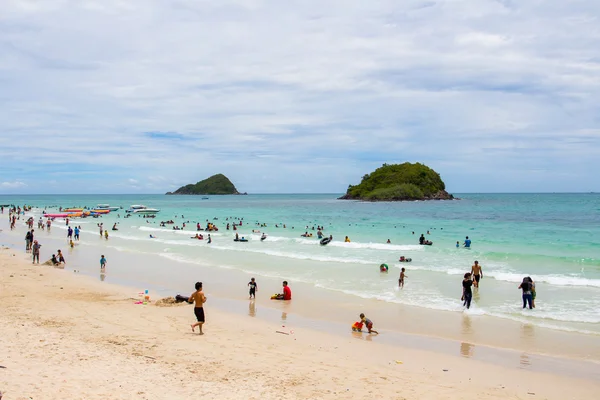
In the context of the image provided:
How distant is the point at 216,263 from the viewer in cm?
2731

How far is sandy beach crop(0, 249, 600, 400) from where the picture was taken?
809cm

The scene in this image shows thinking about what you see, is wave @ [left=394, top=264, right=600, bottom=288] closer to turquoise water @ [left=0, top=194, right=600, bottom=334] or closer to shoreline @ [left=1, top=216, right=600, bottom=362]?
turquoise water @ [left=0, top=194, right=600, bottom=334]

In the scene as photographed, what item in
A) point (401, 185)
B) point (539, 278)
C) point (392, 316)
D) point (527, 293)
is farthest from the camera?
point (401, 185)

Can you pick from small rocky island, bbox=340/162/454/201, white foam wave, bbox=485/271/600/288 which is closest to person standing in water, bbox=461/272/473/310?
white foam wave, bbox=485/271/600/288

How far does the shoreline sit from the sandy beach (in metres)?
1.84

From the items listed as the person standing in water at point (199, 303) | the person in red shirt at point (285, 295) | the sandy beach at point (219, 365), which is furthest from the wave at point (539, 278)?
the person standing in water at point (199, 303)

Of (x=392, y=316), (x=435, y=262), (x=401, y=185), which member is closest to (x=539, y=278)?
(x=435, y=262)

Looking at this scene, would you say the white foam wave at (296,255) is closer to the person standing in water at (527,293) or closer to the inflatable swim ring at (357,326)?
the person standing in water at (527,293)

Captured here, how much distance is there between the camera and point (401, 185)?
465ft

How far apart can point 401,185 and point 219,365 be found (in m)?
136

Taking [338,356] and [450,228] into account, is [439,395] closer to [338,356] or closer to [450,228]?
[338,356]

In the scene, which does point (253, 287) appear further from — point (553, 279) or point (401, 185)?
point (401, 185)

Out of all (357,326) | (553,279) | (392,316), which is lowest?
(392,316)

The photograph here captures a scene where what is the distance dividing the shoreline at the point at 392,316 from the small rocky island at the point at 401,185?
11911 cm
